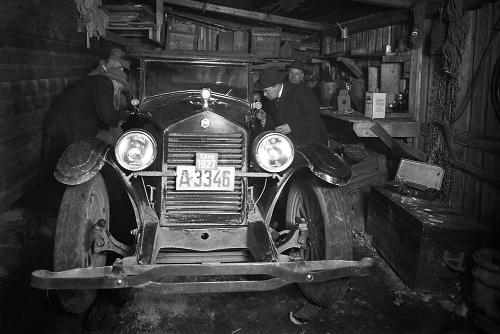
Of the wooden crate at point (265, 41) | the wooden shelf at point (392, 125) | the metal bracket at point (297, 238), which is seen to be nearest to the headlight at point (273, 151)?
the metal bracket at point (297, 238)

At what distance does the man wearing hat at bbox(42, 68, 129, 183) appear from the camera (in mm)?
5090

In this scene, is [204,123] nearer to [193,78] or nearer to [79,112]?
[193,78]

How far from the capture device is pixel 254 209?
334 centimetres

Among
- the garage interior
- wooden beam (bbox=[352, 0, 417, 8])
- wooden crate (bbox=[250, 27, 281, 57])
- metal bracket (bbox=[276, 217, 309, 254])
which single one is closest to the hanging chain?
the garage interior

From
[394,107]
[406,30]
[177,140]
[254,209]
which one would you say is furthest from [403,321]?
[406,30]

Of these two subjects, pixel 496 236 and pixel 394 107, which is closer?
pixel 496 236

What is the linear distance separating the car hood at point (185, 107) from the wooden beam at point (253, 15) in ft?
13.6

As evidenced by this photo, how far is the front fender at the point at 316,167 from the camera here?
122 inches

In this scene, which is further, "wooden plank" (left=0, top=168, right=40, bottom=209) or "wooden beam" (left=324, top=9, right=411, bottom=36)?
"wooden beam" (left=324, top=9, right=411, bottom=36)

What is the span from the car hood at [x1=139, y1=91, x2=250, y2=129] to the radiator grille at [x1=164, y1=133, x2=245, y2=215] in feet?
0.58

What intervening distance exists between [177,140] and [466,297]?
104 inches

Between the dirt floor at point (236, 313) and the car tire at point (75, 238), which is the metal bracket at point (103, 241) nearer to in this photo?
the car tire at point (75, 238)

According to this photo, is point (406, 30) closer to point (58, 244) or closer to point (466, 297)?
point (466, 297)

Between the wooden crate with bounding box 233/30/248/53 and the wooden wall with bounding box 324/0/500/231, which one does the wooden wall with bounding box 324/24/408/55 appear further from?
the wooden crate with bounding box 233/30/248/53
